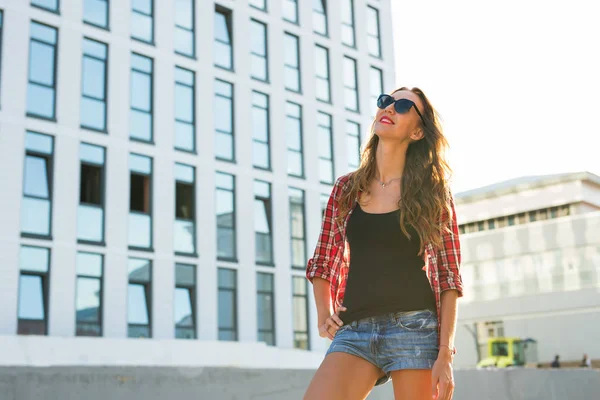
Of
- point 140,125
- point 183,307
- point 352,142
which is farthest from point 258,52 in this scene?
point 183,307

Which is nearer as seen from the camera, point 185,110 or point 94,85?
point 94,85

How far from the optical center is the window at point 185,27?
89.6 ft

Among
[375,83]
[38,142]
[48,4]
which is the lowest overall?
[38,142]

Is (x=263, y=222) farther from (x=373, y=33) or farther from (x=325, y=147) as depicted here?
(x=373, y=33)

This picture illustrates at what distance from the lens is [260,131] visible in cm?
2914

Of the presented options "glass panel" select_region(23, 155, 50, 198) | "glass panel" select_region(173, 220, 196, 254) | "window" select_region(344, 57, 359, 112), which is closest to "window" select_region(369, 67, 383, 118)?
"window" select_region(344, 57, 359, 112)

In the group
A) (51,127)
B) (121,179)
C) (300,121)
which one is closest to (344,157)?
(300,121)

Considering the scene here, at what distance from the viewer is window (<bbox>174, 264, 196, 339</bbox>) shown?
25.1 meters

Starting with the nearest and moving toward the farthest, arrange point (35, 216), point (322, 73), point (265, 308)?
point (35, 216)
point (265, 308)
point (322, 73)

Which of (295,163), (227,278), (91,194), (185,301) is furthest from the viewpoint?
(295,163)

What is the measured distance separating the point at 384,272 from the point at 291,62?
1127 inches

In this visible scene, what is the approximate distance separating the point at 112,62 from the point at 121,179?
366cm

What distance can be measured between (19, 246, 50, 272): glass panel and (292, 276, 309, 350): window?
31.3 feet

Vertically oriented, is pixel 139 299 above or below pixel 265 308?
above
